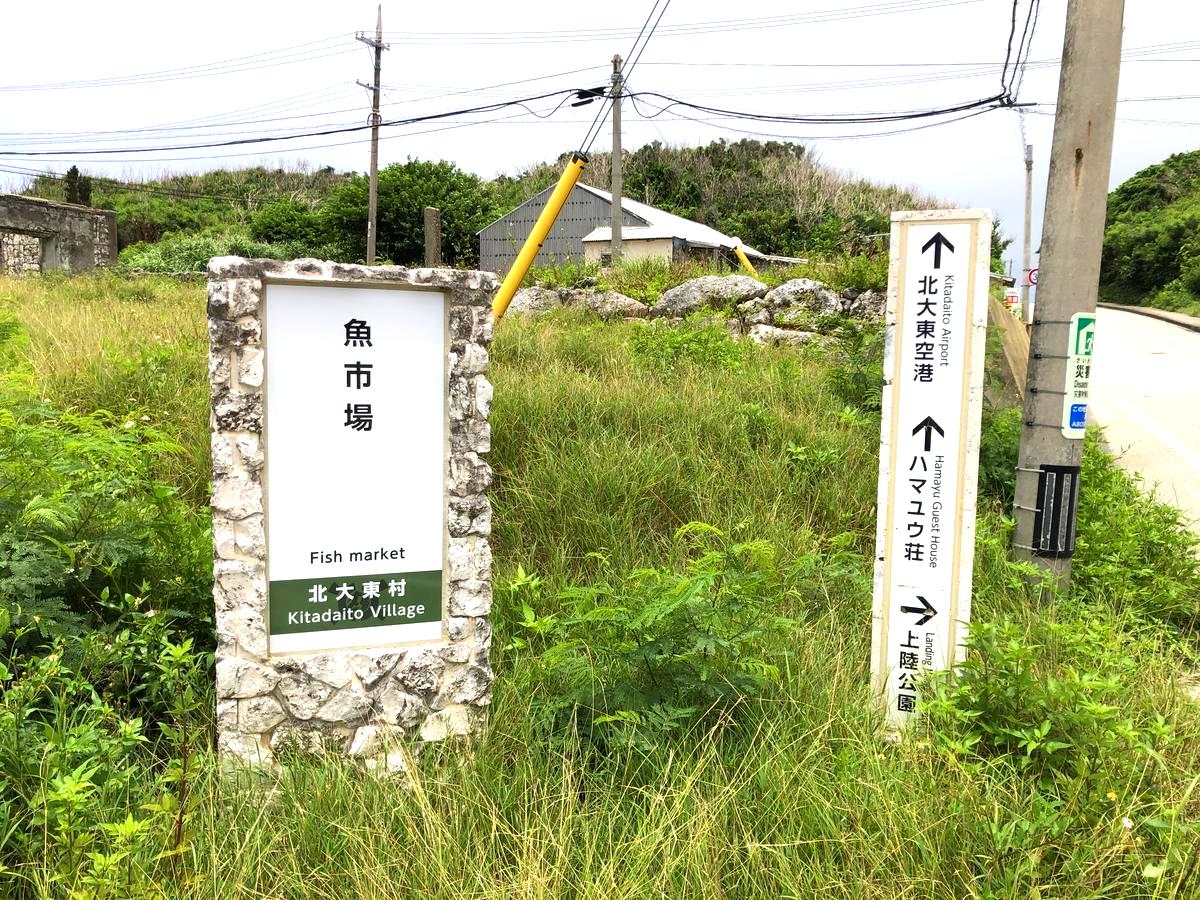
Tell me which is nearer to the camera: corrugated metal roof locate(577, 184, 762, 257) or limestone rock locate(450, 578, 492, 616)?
limestone rock locate(450, 578, 492, 616)

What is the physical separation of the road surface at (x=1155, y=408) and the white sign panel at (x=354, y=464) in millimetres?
5144

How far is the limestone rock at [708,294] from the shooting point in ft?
39.0

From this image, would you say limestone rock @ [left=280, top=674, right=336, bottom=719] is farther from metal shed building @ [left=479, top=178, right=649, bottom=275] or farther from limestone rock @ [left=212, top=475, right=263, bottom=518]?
metal shed building @ [left=479, top=178, right=649, bottom=275]

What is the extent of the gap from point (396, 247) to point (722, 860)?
32.7 m

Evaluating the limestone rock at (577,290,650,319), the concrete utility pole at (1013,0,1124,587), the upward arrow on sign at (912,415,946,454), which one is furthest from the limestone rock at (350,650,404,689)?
the limestone rock at (577,290,650,319)

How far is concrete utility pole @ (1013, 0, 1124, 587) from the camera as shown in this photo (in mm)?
4730

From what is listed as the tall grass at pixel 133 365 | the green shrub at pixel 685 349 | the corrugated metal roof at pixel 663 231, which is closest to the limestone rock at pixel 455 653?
the tall grass at pixel 133 365

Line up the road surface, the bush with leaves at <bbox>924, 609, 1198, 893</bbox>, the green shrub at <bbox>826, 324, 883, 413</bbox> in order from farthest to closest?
the road surface < the green shrub at <bbox>826, 324, 883, 413</bbox> < the bush with leaves at <bbox>924, 609, 1198, 893</bbox>

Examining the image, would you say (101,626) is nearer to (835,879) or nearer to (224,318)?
(224,318)

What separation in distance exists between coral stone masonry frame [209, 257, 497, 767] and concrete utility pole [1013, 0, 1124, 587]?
341cm

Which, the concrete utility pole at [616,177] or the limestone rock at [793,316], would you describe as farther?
the concrete utility pole at [616,177]

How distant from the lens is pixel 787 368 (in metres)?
7.82

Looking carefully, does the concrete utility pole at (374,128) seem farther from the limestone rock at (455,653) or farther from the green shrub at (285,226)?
the limestone rock at (455,653)

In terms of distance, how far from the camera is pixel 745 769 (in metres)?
2.75
